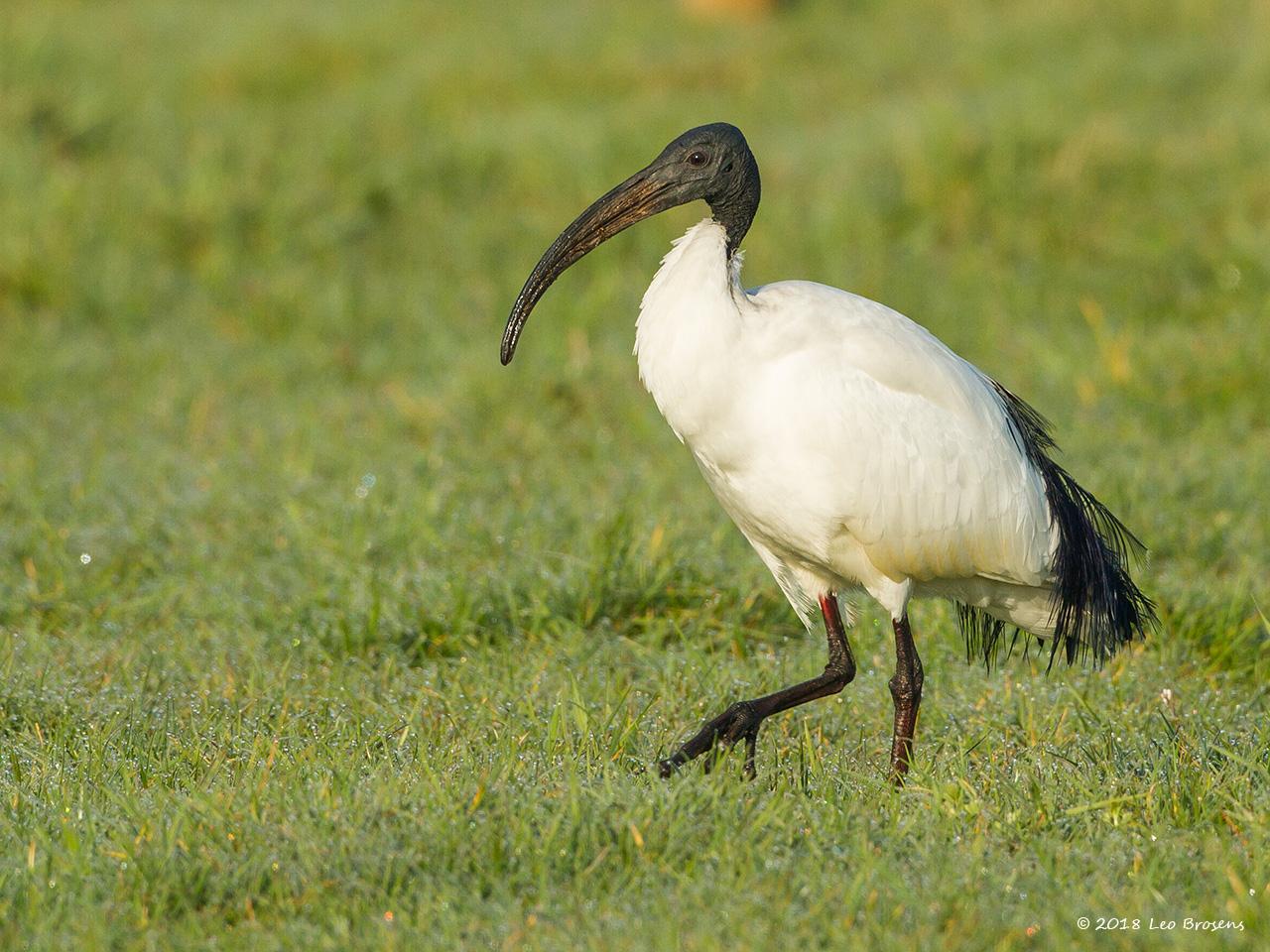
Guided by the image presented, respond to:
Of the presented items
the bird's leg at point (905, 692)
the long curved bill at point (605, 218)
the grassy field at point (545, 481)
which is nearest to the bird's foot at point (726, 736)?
the grassy field at point (545, 481)

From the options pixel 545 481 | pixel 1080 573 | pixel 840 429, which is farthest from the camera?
pixel 545 481

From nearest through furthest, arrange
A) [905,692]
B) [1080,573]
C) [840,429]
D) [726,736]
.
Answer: [840,429], [726,736], [905,692], [1080,573]

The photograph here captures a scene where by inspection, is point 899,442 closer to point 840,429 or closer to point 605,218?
point 840,429

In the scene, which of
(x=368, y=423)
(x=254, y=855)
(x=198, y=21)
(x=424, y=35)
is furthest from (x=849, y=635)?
(x=198, y=21)

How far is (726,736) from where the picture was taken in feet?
12.1

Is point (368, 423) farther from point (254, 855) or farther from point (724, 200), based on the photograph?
point (254, 855)

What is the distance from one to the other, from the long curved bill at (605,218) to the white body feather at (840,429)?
0.16 meters

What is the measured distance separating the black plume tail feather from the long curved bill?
0.94 m

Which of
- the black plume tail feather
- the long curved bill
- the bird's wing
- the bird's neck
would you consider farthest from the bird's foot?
the long curved bill

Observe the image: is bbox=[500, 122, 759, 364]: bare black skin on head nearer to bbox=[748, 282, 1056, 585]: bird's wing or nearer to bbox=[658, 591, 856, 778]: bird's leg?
bbox=[748, 282, 1056, 585]: bird's wing

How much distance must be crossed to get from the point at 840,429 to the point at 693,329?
0.39 m

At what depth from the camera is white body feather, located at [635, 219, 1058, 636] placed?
11.8 ft

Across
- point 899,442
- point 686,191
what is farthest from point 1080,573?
point 686,191

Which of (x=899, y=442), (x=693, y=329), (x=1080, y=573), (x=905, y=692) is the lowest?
(x=905, y=692)
